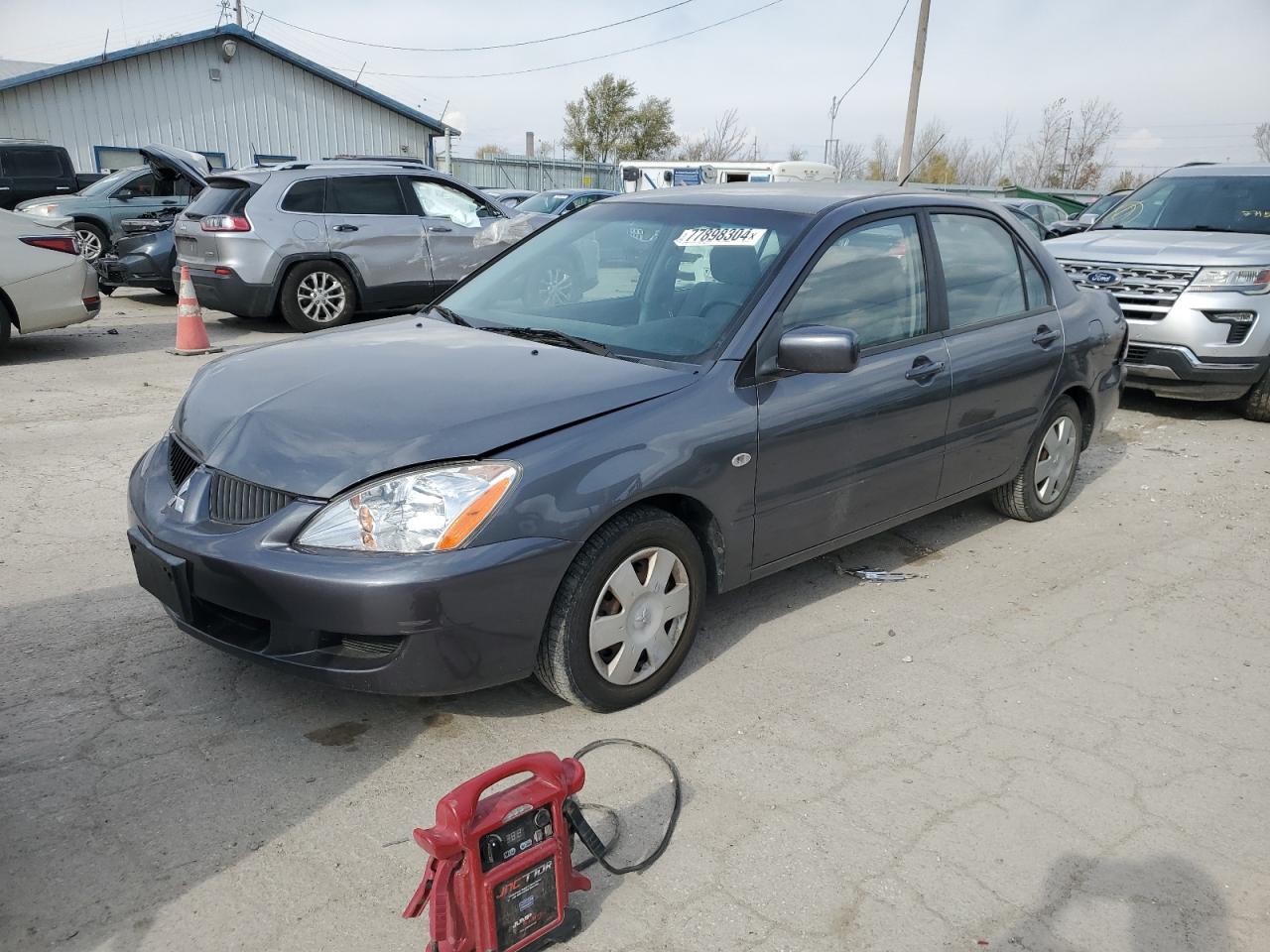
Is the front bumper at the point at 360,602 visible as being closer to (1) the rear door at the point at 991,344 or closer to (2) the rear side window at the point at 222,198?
(1) the rear door at the point at 991,344

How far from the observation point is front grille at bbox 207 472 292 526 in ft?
9.66

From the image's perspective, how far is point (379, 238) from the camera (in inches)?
421

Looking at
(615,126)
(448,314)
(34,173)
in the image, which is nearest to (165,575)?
(448,314)

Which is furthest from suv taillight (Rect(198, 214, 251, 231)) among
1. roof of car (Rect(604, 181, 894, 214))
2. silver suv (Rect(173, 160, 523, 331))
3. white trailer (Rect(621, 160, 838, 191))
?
white trailer (Rect(621, 160, 838, 191))

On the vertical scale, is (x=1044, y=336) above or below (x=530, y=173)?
below

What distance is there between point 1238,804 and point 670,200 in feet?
10.0

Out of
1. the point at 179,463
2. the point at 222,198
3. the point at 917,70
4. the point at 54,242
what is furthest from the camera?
the point at 917,70

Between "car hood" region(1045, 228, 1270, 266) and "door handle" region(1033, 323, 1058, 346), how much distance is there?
3.46 m

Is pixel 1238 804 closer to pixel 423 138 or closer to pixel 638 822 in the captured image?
pixel 638 822

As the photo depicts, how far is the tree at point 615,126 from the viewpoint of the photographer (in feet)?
166

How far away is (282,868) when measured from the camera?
101 inches

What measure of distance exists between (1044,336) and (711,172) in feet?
83.5

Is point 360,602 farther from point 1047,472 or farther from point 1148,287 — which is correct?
point 1148,287

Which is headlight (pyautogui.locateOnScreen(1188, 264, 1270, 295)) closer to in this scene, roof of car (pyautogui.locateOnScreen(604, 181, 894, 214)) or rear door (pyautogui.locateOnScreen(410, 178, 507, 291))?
roof of car (pyautogui.locateOnScreen(604, 181, 894, 214))
